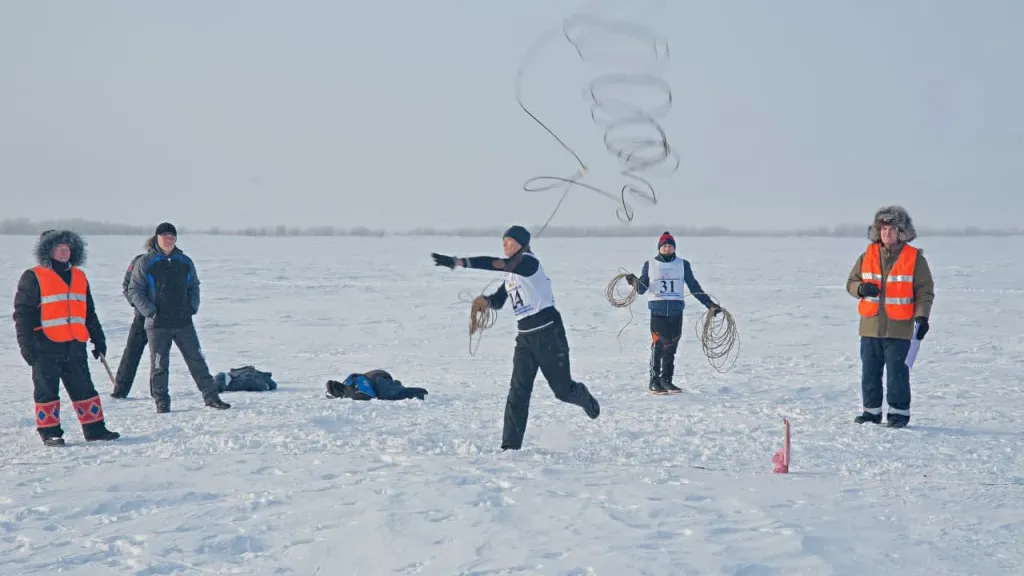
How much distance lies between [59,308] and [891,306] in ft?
20.4

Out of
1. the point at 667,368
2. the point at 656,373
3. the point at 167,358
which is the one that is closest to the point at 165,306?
the point at 167,358

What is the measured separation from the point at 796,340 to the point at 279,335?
7.83 m

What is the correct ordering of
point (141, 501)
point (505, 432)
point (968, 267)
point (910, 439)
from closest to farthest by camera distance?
point (141, 501) → point (505, 432) → point (910, 439) → point (968, 267)

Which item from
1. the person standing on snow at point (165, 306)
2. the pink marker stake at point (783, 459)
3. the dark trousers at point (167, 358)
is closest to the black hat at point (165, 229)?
the person standing on snow at point (165, 306)

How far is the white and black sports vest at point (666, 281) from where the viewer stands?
910 cm

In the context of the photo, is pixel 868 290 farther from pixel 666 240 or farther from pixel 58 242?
pixel 58 242

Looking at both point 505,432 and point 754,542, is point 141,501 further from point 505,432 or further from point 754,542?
point 754,542

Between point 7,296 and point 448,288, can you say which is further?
point 448,288

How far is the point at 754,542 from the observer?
3.91 m

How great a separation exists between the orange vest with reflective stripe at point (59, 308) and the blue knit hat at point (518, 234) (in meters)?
3.10

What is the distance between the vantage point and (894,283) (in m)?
7.07

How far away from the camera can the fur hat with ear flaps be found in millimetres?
7105

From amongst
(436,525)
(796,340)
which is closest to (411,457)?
(436,525)

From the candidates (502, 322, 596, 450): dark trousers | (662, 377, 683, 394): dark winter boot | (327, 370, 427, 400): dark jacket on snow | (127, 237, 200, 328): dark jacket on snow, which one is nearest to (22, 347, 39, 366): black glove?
(127, 237, 200, 328): dark jacket on snow
